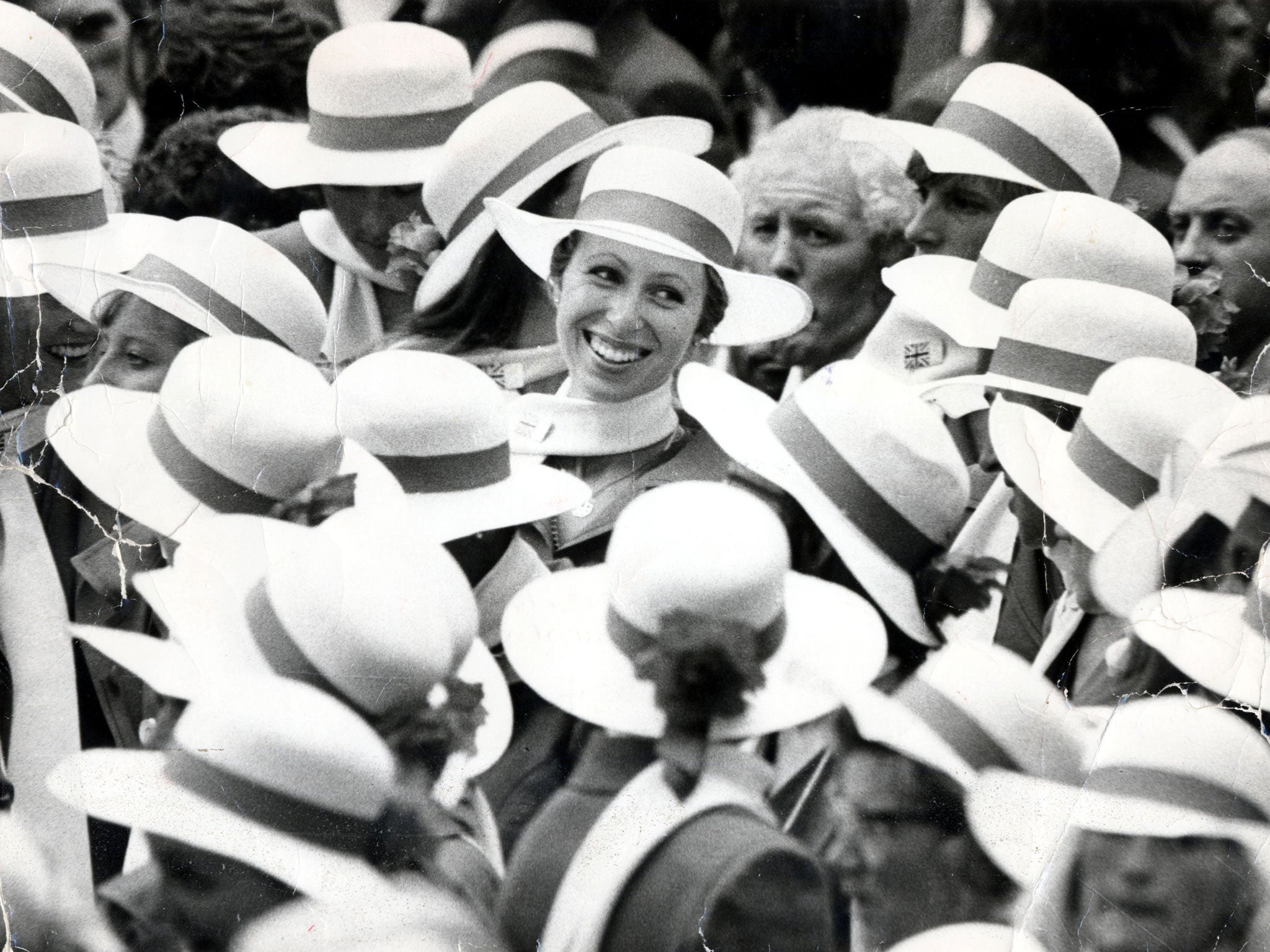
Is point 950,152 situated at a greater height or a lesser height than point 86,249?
greater

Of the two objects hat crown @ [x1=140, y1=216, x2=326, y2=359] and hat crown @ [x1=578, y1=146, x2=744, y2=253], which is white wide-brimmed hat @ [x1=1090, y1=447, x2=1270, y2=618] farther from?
hat crown @ [x1=140, y1=216, x2=326, y2=359]

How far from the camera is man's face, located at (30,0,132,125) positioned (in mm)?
2820

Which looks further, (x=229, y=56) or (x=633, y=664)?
(x=229, y=56)

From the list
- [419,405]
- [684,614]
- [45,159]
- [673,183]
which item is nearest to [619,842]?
[684,614]

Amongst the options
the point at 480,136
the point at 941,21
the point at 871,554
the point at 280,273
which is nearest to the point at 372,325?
the point at 280,273

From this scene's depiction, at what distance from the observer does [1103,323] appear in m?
2.72

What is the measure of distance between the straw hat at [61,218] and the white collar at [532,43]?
35.0 inches

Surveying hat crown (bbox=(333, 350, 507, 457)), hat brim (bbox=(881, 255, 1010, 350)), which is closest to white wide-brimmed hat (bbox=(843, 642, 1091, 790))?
hat brim (bbox=(881, 255, 1010, 350))

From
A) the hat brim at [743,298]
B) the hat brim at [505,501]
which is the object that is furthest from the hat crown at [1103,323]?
the hat brim at [505,501]

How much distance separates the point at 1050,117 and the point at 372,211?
1677 millimetres

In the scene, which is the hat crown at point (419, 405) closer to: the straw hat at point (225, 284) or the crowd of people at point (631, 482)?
the crowd of people at point (631, 482)

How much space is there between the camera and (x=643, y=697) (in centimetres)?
270

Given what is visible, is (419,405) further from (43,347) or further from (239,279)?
(43,347)

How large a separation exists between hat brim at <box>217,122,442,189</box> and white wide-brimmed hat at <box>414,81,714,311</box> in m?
0.09
